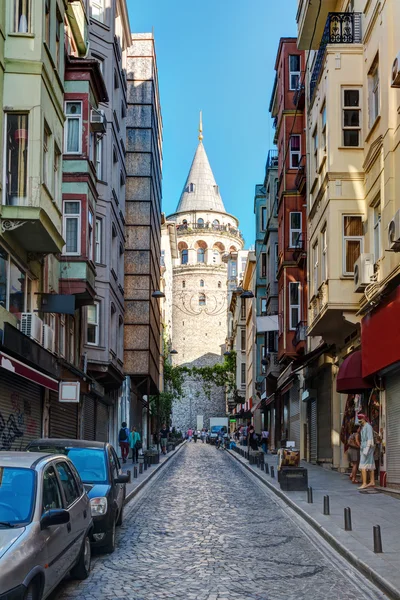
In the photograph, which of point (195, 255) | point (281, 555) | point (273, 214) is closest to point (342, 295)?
point (281, 555)

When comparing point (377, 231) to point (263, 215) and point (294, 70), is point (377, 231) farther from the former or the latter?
point (263, 215)

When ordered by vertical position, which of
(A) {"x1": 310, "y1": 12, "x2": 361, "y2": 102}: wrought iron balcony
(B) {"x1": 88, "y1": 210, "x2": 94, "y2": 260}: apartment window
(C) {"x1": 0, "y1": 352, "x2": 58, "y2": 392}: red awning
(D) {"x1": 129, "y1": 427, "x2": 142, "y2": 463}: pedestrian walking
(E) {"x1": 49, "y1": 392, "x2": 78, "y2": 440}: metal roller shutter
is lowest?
(D) {"x1": 129, "y1": 427, "x2": 142, "y2": 463}: pedestrian walking

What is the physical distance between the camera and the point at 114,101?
35906mm

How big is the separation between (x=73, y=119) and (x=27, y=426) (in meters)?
9.85

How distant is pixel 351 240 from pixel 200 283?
4433 inches

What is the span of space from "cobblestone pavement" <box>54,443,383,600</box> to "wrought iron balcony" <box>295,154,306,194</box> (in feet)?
58.1

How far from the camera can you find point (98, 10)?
3456cm

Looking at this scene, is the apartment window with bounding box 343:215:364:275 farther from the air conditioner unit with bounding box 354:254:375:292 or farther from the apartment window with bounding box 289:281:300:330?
the apartment window with bounding box 289:281:300:330

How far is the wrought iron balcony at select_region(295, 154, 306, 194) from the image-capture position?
34.0 meters

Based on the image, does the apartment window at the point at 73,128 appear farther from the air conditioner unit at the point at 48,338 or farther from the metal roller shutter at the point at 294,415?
the metal roller shutter at the point at 294,415

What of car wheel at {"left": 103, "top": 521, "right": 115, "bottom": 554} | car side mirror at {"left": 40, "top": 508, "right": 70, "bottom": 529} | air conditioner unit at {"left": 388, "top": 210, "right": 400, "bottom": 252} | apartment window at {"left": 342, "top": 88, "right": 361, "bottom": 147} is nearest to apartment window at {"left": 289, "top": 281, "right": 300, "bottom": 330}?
apartment window at {"left": 342, "top": 88, "right": 361, "bottom": 147}

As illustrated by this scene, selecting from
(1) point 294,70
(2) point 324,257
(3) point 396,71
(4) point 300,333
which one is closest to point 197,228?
(1) point 294,70

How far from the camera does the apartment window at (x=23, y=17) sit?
1886cm

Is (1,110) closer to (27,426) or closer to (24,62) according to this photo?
(24,62)
